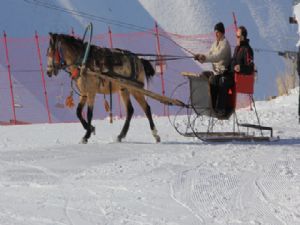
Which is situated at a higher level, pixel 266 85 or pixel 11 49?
pixel 11 49

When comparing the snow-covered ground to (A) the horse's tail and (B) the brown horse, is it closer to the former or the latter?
(B) the brown horse

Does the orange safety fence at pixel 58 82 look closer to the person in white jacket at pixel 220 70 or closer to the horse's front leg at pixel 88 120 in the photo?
the horse's front leg at pixel 88 120

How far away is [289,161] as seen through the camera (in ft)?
26.8

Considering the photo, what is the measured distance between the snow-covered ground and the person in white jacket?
0.66 m

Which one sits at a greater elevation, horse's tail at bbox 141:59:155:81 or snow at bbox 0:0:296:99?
snow at bbox 0:0:296:99

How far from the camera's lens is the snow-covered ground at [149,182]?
5582mm

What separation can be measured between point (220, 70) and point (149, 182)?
3.61 m

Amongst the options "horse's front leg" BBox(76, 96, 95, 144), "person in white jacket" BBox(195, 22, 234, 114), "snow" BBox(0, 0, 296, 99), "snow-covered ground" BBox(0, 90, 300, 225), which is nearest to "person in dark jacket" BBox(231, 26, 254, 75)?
"person in white jacket" BBox(195, 22, 234, 114)

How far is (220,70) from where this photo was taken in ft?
33.5

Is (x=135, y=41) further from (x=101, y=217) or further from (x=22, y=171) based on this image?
(x=101, y=217)

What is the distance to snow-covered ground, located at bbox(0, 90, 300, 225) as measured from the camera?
558cm

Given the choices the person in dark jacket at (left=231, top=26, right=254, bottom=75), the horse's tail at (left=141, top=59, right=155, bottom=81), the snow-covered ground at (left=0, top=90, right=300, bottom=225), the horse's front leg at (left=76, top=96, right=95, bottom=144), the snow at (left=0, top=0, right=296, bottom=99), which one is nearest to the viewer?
the snow-covered ground at (left=0, top=90, right=300, bottom=225)

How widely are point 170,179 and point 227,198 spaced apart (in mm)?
1116

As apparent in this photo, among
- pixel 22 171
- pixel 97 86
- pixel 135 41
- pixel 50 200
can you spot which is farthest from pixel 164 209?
pixel 135 41
